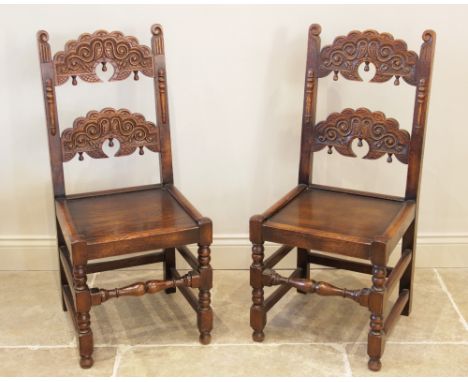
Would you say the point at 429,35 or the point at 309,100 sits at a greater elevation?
the point at 429,35

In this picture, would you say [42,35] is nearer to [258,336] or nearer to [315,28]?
[315,28]

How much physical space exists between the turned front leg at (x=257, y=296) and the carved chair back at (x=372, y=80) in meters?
0.49

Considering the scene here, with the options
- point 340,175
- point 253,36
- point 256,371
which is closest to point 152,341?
point 256,371

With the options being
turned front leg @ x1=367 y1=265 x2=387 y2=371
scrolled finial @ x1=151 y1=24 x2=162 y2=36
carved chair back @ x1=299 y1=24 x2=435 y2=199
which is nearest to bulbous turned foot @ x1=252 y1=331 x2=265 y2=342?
turned front leg @ x1=367 y1=265 x2=387 y2=371

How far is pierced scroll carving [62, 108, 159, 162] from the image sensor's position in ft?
8.85

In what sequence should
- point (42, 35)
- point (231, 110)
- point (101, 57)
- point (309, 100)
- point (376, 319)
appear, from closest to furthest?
point (376, 319) < point (42, 35) < point (101, 57) < point (309, 100) < point (231, 110)

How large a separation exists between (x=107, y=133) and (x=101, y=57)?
0.28 m

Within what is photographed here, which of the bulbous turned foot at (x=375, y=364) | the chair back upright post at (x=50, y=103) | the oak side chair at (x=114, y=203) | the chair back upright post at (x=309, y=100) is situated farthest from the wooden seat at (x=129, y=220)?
the bulbous turned foot at (x=375, y=364)

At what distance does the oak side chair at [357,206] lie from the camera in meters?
2.46

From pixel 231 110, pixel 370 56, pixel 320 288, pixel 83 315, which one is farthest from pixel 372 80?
pixel 83 315

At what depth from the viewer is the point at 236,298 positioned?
3057 mm

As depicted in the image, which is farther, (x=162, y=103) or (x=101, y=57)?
(x=162, y=103)

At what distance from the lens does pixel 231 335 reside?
2.76 meters

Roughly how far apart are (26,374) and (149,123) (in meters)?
1.02
